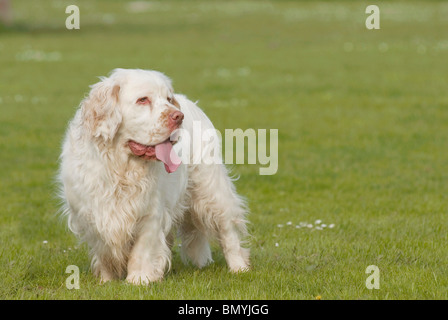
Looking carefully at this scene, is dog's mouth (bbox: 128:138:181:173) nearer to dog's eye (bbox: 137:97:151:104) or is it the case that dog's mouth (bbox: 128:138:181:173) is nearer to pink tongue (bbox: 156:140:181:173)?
pink tongue (bbox: 156:140:181:173)

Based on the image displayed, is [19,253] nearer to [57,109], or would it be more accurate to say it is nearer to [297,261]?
[297,261]

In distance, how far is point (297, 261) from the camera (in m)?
6.85

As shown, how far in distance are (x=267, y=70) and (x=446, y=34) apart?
34.6 feet

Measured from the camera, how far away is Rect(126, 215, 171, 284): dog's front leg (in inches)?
241

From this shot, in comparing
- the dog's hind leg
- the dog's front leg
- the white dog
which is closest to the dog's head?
the white dog

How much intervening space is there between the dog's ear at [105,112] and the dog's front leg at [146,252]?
0.77 meters

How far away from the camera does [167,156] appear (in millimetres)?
5746

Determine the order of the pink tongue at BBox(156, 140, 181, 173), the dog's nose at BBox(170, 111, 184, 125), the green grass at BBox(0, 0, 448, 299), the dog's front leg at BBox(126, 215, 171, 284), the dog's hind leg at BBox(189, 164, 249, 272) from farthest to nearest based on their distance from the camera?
the dog's hind leg at BBox(189, 164, 249, 272) < the green grass at BBox(0, 0, 448, 299) < the dog's front leg at BBox(126, 215, 171, 284) < the pink tongue at BBox(156, 140, 181, 173) < the dog's nose at BBox(170, 111, 184, 125)

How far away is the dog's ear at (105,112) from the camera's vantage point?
571 cm

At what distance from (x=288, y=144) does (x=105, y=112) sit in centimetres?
720

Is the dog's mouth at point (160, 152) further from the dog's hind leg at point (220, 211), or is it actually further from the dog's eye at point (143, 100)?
the dog's hind leg at point (220, 211)

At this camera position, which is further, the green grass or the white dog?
the green grass

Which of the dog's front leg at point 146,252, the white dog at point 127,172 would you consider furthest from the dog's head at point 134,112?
the dog's front leg at point 146,252

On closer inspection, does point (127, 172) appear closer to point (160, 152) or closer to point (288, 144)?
point (160, 152)
